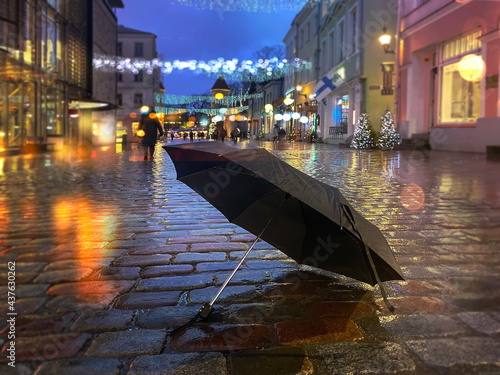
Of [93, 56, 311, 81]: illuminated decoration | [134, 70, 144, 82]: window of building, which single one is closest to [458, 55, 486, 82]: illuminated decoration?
[93, 56, 311, 81]: illuminated decoration

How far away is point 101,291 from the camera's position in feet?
9.67

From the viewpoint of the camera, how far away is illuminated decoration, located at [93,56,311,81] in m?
29.0

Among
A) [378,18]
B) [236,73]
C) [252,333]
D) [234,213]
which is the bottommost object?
[252,333]

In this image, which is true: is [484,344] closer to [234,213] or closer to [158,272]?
[234,213]

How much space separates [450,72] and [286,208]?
752 inches

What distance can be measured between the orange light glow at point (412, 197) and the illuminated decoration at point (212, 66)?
75.1ft

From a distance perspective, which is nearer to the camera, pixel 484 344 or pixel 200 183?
pixel 484 344

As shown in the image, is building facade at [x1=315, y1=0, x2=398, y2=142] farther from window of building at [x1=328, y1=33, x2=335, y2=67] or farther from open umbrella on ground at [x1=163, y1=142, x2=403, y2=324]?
open umbrella on ground at [x1=163, y1=142, x2=403, y2=324]

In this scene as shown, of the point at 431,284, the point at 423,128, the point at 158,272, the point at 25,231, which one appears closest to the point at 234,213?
the point at 158,272

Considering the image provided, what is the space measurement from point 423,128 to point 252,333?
21.1 meters

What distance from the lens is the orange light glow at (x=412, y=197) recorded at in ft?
20.2

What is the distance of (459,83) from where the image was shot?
18812 millimetres

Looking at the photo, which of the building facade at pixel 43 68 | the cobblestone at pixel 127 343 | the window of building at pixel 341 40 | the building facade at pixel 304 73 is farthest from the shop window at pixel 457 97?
the cobblestone at pixel 127 343

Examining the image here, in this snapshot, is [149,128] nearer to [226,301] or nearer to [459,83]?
[226,301]
